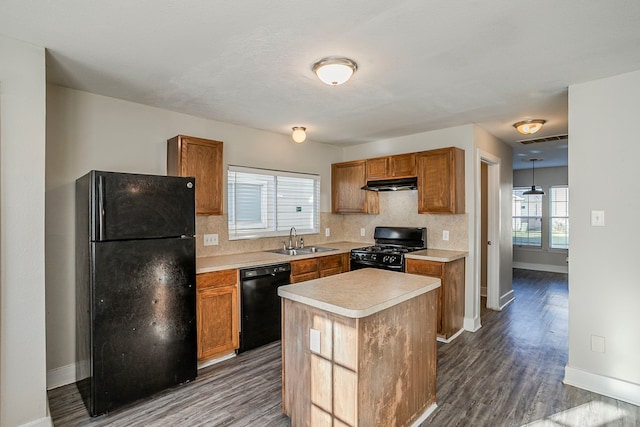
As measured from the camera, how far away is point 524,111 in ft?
11.3

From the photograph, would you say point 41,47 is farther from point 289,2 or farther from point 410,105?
point 410,105

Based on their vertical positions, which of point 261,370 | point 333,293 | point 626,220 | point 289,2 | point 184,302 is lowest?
point 261,370

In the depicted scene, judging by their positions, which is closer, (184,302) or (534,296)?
(184,302)

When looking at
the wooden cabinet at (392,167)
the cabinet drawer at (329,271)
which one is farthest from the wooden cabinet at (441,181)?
the cabinet drawer at (329,271)

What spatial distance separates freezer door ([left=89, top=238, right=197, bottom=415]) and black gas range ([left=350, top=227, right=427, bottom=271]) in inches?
86.5

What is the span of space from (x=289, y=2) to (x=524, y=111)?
9.65 feet

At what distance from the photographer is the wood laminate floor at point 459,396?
227cm

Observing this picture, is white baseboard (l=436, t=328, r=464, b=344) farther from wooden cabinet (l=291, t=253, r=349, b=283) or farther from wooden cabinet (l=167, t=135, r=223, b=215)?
wooden cabinet (l=167, t=135, r=223, b=215)

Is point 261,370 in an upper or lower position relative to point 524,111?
lower

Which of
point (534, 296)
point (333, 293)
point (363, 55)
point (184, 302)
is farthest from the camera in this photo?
point (534, 296)

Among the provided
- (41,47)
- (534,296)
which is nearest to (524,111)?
(534,296)

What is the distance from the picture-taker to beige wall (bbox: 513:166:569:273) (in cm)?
771

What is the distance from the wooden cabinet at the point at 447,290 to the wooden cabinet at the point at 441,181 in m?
0.68

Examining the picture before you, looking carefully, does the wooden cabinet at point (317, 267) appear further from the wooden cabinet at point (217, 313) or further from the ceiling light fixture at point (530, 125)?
the ceiling light fixture at point (530, 125)
